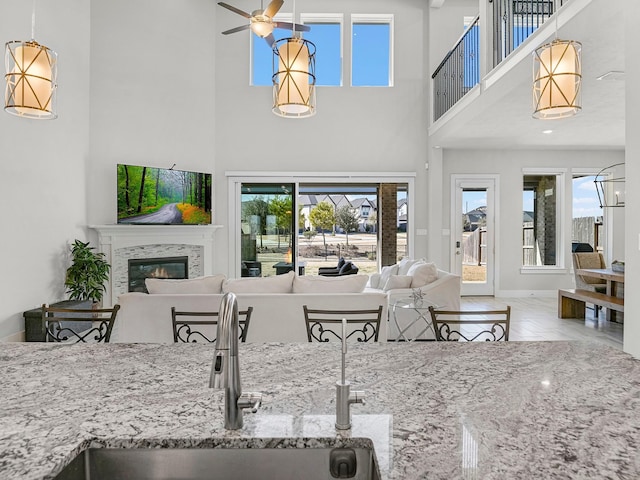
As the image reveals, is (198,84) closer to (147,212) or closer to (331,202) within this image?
(147,212)

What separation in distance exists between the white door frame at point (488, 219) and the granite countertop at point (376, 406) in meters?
6.69

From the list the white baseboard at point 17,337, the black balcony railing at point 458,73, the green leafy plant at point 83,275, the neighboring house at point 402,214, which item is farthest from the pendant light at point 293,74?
the neighboring house at point 402,214

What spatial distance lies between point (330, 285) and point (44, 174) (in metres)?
3.74

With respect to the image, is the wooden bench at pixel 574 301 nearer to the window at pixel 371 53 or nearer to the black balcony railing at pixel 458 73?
the black balcony railing at pixel 458 73

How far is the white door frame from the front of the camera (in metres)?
8.11

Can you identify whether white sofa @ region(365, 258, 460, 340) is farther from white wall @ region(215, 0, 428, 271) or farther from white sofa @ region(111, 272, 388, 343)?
white wall @ region(215, 0, 428, 271)

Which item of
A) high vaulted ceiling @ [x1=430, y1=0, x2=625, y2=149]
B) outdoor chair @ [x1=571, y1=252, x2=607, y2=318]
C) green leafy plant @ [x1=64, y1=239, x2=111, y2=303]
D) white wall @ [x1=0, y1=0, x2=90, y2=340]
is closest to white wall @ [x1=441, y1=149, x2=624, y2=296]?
high vaulted ceiling @ [x1=430, y1=0, x2=625, y2=149]

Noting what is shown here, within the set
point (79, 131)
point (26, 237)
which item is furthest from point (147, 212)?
point (26, 237)

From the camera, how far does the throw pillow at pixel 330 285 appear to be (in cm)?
396

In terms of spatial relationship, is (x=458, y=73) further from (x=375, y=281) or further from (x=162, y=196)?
(x=162, y=196)

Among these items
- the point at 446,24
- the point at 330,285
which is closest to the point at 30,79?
the point at 330,285

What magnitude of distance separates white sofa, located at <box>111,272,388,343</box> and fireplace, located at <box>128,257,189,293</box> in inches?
118

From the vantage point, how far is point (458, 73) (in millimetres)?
6520

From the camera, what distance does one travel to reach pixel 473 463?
826mm
